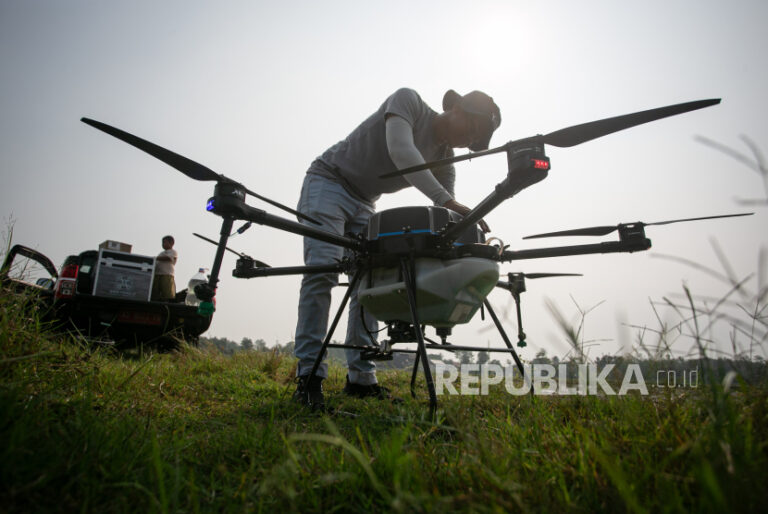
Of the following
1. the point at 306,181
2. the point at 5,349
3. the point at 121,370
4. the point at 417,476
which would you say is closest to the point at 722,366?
the point at 417,476

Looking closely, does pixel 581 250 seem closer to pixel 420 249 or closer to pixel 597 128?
pixel 597 128

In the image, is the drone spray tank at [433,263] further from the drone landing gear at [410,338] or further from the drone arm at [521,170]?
the drone arm at [521,170]

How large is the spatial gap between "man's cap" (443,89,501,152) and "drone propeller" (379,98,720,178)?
1576mm

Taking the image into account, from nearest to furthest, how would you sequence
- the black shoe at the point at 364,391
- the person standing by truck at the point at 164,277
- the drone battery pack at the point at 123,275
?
the black shoe at the point at 364,391
the drone battery pack at the point at 123,275
the person standing by truck at the point at 164,277

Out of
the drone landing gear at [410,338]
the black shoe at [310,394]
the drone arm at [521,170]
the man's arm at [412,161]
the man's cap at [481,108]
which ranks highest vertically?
the man's cap at [481,108]

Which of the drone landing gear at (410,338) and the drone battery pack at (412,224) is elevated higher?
the drone battery pack at (412,224)

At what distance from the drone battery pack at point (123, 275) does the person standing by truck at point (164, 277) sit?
0.21 meters

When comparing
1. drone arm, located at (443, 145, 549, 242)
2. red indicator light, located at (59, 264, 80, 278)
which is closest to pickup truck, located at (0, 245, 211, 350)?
red indicator light, located at (59, 264, 80, 278)

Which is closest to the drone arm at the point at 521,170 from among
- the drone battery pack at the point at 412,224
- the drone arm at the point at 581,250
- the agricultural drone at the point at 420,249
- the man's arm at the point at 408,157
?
the agricultural drone at the point at 420,249

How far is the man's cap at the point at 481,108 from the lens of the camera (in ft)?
10.2

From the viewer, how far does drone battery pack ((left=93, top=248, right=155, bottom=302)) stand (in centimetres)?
714

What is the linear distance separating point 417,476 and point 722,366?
36.8 inches

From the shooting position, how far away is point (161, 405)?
2244 mm

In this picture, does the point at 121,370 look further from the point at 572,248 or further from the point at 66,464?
the point at 572,248
